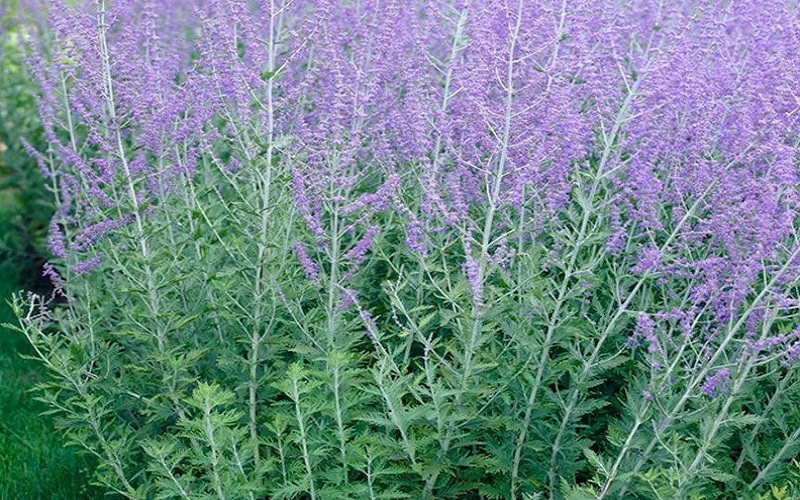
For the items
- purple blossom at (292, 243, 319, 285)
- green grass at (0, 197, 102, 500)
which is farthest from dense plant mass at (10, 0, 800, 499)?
green grass at (0, 197, 102, 500)

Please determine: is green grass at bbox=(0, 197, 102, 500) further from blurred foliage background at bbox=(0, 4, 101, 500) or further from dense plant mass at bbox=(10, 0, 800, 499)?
dense plant mass at bbox=(10, 0, 800, 499)

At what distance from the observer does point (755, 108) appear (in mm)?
4141

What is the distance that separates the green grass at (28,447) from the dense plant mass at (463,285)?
0.44 m

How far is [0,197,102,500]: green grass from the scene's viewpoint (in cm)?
480

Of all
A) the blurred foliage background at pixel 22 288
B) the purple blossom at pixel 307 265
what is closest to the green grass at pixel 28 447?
the blurred foliage background at pixel 22 288

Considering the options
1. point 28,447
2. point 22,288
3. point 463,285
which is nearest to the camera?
point 463,285

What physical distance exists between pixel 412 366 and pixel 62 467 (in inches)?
70.2

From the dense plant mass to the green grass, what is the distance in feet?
1.46

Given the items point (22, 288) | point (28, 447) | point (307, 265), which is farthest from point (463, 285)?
point (22, 288)

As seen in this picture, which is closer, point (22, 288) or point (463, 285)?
point (463, 285)

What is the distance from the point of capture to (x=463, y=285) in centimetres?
381

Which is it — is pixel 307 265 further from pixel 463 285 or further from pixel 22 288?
pixel 22 288

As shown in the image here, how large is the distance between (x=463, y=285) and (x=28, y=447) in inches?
104

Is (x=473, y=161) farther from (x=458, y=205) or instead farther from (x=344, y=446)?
(x=344, y=446)
